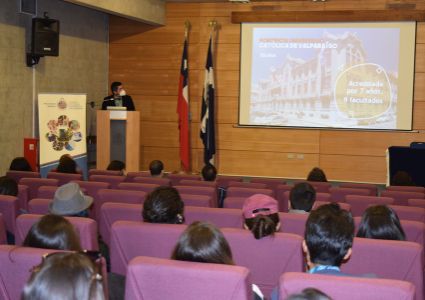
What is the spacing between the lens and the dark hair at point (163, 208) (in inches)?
131

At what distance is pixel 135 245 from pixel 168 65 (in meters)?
9.32

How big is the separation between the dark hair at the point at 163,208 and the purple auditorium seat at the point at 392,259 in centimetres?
98

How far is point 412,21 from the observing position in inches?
426

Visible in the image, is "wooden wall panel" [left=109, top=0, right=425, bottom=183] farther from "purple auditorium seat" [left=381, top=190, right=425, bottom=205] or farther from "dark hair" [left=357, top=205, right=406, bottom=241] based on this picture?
"dark hair" [left=357, top=205, right=406, bottom=241]

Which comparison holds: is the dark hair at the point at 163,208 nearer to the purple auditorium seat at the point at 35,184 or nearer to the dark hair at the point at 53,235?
the dark hair at the point at 53,235

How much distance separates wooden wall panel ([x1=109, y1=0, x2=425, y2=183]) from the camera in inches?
443

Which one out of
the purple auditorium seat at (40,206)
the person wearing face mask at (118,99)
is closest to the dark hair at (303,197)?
the purple auditorium seat at (40,206)

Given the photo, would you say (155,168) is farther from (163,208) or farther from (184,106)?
(184,106)

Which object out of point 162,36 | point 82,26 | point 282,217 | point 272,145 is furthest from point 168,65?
point 282,217

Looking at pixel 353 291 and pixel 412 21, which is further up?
pixel 412 21

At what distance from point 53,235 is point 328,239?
3.54ft

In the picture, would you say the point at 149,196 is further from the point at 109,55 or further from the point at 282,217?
the point at 109,55

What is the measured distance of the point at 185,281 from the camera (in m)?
2.10

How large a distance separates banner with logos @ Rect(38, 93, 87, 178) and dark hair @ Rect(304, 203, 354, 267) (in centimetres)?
744
